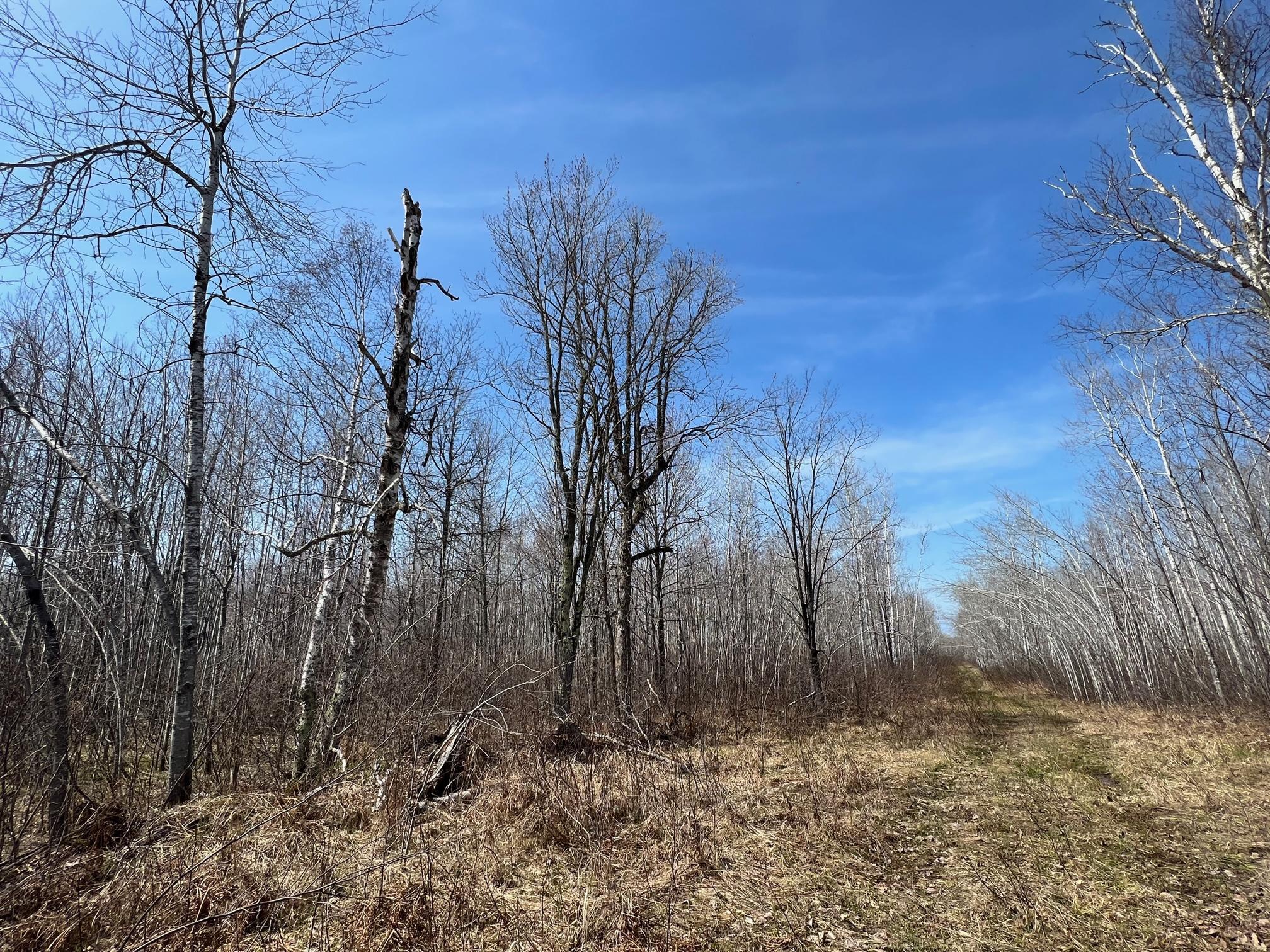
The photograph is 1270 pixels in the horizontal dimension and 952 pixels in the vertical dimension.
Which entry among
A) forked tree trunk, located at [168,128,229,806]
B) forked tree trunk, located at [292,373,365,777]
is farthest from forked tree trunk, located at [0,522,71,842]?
forked tree trunk, located at [292,373,365,777]

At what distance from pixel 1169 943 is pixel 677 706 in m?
7.83

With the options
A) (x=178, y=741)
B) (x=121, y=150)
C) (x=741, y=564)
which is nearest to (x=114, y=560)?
(x=178, y=741)

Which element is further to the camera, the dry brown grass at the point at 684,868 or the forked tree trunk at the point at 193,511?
the forked tree trunk at the point at 193,511

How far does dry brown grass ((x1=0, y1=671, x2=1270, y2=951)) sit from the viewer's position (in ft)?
9.25

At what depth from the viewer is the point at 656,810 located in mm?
4570

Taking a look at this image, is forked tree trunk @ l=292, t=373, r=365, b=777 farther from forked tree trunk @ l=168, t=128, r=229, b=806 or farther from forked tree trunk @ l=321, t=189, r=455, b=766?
forked tree trunk @ l=168, t=128, r=229, b=806

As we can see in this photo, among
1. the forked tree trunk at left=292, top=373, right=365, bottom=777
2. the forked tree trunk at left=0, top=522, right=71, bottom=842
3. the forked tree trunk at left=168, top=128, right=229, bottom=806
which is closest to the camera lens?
the forked tree trunk at left=0, top=522, right=71, bottom=842

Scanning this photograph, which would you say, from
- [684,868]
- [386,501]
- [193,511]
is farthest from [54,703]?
[684,868]

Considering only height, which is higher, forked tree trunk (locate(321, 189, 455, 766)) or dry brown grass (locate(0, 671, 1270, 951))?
forked tree trunk (locate(321, 189, 455, 766))

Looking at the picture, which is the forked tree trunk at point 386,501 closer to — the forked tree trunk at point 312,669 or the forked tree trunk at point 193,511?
the forked tree trunk at point 312,669

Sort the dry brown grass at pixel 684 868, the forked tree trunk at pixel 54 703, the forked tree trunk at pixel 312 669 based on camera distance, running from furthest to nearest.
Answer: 1. the forked tree trunk at pixel 312 669
2. the forked tree trunk at pixel 54 703
3. the dry brown grass at pixel 684 868

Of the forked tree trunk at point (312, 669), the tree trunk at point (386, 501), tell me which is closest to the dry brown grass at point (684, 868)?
the forked tree trunk at point (312, 669)

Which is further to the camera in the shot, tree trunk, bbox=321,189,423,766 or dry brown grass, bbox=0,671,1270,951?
tree trunk, bbox=321,189,423,766

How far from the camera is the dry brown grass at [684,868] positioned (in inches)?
111
